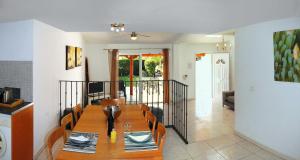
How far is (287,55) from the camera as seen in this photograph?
11.0 ft

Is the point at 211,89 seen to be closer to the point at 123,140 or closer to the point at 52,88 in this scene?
the point at 52,88

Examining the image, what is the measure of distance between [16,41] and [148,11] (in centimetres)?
208

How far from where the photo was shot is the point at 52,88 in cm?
421

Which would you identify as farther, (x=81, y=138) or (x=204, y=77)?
(x=204, y=77)

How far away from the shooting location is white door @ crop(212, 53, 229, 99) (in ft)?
29.8

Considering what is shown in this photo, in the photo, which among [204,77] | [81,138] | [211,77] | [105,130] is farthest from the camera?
[204,77]

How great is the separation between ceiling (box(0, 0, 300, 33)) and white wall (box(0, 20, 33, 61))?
171 mm

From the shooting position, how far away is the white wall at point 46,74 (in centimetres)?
348

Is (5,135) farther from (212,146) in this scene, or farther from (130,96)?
(130,96)

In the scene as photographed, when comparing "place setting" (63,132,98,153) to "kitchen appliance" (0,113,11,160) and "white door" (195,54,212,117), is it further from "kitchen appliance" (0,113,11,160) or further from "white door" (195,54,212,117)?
"white door" (195,54,212,117)

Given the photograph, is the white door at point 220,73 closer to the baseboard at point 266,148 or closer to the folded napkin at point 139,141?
the baseboard at point 266,148

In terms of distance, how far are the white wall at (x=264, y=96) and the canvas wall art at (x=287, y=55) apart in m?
0.08

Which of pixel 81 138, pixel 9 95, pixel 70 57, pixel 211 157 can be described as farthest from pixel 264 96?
pixel 70 57

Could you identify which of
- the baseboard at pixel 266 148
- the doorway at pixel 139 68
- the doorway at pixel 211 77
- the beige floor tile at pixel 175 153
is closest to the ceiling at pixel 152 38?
the doorway at pixel 139 68
